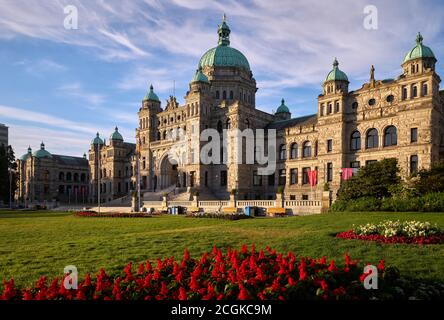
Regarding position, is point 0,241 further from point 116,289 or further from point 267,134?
point 267,134

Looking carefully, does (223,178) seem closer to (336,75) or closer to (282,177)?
(282,177)

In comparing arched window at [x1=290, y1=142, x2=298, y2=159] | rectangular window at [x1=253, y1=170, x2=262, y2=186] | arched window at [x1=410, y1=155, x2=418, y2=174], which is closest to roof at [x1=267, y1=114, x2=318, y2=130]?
arched window at [x1=290, y1=142, x2=298, y2=159]

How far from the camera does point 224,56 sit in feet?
225

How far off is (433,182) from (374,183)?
4907 mm

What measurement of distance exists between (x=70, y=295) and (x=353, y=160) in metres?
47.6

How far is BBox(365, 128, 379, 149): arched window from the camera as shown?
157 ft

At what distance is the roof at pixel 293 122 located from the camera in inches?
2282

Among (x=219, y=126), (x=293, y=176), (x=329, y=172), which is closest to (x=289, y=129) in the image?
(x=293, y=176)

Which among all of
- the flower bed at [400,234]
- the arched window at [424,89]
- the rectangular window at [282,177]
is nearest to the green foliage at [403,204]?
the flower bed at [400,234]

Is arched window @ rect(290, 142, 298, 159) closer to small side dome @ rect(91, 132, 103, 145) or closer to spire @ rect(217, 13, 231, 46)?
spire @ rect(217, 13, 231, 46)

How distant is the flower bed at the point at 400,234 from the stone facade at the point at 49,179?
284 feet

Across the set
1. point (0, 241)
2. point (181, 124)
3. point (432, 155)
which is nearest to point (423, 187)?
point (432, 155)

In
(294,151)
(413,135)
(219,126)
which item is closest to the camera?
(413,135)

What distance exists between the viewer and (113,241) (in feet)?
54.0
